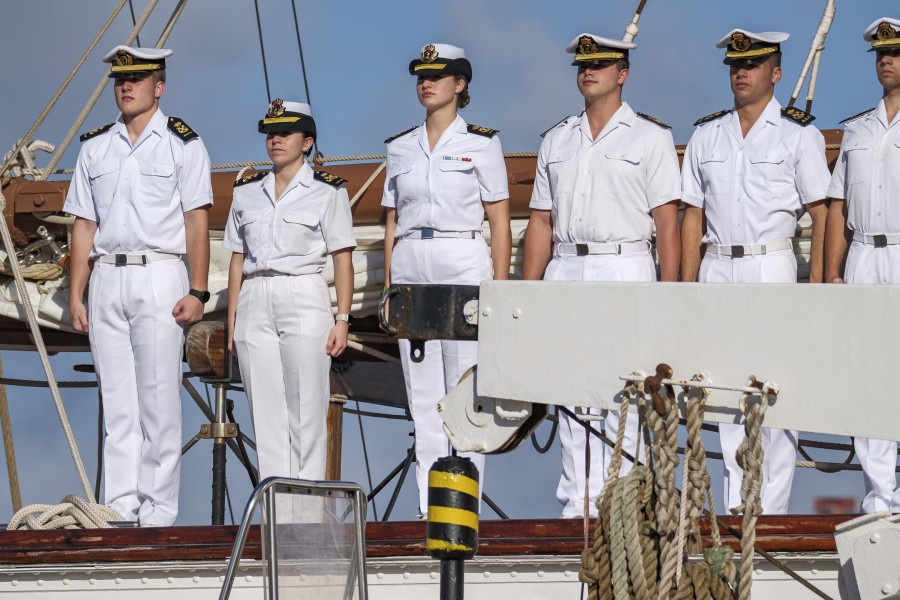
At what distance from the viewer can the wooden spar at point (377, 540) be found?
14.5 feet

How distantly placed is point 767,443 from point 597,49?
1664mm

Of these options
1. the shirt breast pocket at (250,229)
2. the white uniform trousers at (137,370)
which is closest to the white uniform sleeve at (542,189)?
the shirt breast pocket at (250,229)

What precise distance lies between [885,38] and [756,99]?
1.80 ft

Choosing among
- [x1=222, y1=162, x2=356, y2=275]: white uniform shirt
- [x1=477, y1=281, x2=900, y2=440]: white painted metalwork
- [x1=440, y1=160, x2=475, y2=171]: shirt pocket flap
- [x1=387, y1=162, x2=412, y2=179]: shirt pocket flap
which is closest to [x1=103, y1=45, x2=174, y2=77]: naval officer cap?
[x1=222, y1=162, x2=356, y2=275]: white uniform shirt

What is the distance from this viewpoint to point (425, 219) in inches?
220

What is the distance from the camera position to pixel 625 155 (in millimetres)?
5379

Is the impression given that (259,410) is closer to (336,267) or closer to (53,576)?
(336,267)

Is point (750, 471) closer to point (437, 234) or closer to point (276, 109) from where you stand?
point (437, 234)

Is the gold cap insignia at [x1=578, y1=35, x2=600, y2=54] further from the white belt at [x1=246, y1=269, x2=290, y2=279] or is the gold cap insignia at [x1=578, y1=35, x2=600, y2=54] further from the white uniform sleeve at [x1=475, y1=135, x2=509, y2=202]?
the white belt at [x1=246, y1=269, x2=290, y2=279]

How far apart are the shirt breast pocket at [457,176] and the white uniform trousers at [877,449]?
5.10 ft

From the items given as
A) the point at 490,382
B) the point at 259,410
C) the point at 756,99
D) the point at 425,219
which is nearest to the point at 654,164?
the point at 756,99

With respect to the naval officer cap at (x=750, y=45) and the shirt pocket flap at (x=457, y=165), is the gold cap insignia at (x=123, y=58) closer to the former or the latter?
the shirt pocket flap at (x=457, y=165)

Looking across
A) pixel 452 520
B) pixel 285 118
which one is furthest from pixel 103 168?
pixel 452 520

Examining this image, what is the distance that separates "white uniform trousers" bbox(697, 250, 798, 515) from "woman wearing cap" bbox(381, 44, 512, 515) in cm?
92
